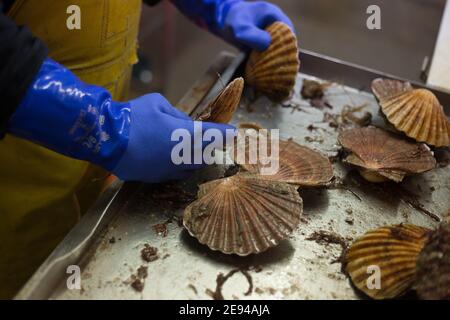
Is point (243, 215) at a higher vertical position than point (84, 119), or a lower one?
lower

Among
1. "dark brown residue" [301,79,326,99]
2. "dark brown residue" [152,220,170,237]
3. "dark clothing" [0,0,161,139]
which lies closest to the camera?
"dark clothing" [0,0,161,139]

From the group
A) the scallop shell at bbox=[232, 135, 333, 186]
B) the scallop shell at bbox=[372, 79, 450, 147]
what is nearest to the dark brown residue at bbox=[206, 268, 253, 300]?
the scallop shell at bbox=[232, 135, 333, 186]

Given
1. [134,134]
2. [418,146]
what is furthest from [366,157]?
[134,134]

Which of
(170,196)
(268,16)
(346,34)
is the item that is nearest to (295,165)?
(170,196)

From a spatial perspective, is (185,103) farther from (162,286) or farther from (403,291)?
(403,291)

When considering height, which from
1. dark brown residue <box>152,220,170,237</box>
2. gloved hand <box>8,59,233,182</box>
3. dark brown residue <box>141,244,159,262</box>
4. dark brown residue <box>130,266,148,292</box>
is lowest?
dark brown residue <box>130,266,148,292</box>

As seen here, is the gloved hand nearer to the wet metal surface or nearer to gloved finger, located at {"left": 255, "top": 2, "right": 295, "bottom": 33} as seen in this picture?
the wet metal surface

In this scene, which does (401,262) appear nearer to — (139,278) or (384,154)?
(384,154)
